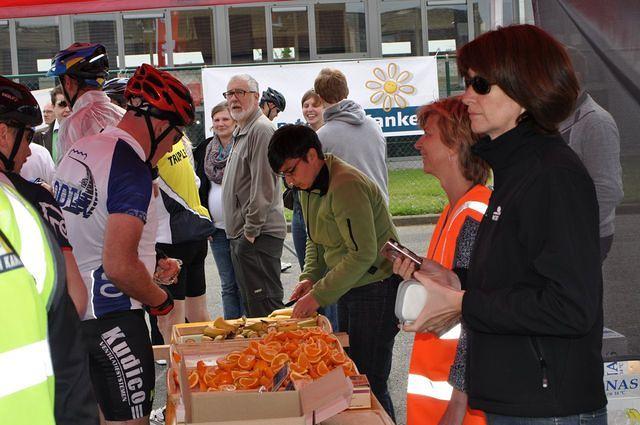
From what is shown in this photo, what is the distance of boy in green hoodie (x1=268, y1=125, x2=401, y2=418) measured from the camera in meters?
4.60

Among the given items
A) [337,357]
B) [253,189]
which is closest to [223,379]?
[337,357]

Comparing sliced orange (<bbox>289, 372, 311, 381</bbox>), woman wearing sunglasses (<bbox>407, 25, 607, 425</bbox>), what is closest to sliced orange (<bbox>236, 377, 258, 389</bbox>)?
sliced orange (<bbox>289, 372, 311, 381</bbox>)

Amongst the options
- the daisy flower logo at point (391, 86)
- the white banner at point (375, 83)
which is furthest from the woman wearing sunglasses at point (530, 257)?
the daisy flower logo at point (391, 86)

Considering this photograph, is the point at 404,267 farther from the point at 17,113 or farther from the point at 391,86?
the point at 391,86

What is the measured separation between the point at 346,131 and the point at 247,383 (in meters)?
3.70

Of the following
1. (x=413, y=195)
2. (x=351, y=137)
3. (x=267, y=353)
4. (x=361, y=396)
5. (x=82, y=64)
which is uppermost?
(x=82, y=64)

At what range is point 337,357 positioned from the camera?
398 centimetres

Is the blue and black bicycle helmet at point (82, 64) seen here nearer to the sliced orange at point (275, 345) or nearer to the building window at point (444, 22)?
the sliced orange at point (275, 345)

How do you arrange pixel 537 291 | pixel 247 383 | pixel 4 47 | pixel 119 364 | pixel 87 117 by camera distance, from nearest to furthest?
pixel 537 291 < pixel 119 364 < pixel 247 383 < pixel 87 117 < pixel 4 47

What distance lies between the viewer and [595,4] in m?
3.96

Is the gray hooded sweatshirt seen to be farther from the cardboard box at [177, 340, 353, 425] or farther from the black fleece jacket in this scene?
the black fleece jacket

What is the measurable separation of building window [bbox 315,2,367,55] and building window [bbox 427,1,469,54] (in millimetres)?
1541

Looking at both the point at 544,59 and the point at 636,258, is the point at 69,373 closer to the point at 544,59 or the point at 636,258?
the point at 544,59

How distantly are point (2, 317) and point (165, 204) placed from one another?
16.5ft
